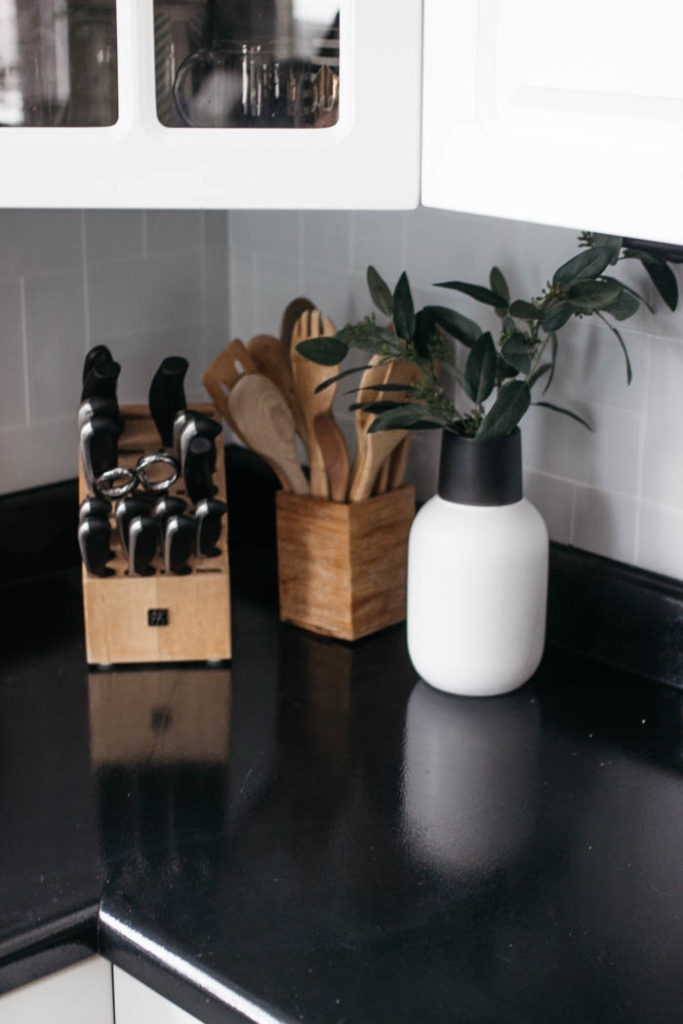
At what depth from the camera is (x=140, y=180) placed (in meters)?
0.94

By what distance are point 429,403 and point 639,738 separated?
0.35 metres

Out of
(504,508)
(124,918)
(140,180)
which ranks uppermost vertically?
(140,180)

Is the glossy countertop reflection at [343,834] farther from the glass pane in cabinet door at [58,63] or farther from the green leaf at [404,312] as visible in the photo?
the glass pane in cabinet door at [58,63]

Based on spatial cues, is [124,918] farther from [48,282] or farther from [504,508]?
[48,282]

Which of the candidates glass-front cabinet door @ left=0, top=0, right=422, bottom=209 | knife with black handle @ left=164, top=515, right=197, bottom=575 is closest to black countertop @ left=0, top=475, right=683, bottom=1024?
knife with black handle @ left=164, top=515, right=197, bottom=575

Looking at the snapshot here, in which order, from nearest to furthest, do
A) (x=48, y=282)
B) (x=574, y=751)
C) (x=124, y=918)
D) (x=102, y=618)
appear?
(x=124, y=918) < (x=574, y=751) < (x=102, y=618) < (x=48, y=282)

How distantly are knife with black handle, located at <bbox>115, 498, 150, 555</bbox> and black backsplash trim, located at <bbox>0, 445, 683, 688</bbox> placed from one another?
25cm

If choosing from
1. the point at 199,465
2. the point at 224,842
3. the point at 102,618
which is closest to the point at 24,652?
the point at 102,618

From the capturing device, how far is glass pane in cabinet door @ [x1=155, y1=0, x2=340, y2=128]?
0.94 meters

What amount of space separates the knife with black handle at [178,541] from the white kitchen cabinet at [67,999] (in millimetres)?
410

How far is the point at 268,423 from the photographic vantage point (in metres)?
1.34

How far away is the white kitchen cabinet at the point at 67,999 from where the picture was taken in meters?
0.91

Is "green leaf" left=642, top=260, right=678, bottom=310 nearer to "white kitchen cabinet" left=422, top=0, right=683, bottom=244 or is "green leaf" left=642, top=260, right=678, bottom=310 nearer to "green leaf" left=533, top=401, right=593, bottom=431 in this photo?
A: "green leaf" left=533, top=401, right=593, bottom=431

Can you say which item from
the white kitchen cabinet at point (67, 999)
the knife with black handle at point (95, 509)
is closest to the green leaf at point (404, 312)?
the knife with black handle at point (95, 509)
